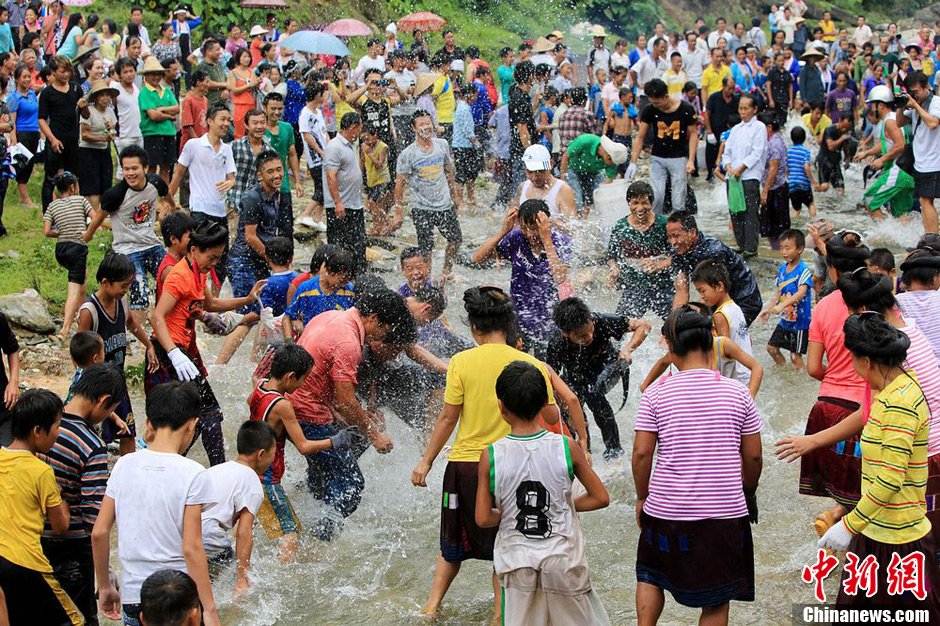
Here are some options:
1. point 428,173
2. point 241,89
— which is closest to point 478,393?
point 428,173

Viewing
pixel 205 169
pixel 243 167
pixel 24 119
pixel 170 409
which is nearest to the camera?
pixel 170 409

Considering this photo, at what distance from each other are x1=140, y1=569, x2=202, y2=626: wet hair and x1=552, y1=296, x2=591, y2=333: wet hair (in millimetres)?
3445

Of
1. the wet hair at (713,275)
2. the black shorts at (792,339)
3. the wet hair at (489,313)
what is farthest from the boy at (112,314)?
the black shorts at (792,339)

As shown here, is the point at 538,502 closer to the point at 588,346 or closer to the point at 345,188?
the point at 588,346

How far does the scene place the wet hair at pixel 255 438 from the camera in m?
5.11

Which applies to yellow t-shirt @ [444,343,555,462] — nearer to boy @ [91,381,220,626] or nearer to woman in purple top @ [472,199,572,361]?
boy @ [91,381,220,626]

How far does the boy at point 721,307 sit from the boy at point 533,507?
2.19 m

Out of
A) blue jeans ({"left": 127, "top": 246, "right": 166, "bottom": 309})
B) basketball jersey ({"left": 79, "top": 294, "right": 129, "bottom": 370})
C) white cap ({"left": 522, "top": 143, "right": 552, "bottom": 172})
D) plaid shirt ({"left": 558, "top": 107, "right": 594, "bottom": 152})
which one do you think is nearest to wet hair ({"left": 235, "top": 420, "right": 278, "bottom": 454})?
basketball jersey ({"left": 79, "top": 294, "right": 129, "bottom": 370})

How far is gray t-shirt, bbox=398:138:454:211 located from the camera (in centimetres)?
1098

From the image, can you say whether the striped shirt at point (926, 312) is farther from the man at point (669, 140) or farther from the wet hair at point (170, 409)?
the man at point (669, 140)

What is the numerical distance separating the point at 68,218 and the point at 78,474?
15.5 ft

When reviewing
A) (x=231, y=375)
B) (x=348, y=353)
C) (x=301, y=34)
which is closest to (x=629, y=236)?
(x=348, y=353)

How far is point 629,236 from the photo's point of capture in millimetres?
8203

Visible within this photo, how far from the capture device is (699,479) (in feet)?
14.5
